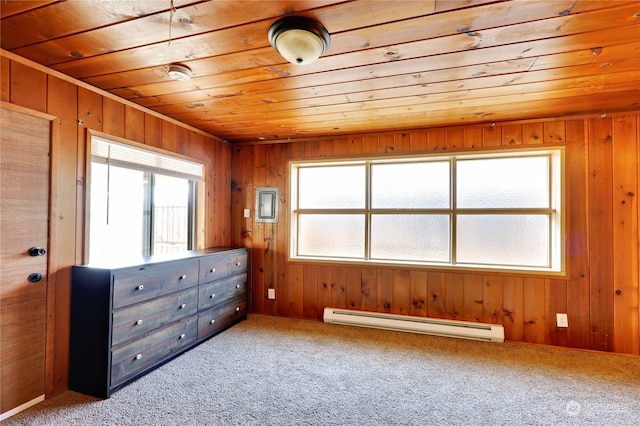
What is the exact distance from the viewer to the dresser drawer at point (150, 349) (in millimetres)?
2096

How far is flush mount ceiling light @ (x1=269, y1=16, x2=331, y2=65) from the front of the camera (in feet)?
4.77

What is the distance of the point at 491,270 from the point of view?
120 inches

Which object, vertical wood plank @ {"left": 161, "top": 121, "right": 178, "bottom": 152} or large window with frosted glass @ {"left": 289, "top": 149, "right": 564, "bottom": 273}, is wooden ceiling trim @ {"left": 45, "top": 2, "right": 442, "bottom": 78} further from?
large window with frosted glass @ {"left": 289, "top": 149, "right": 564, "bottom": 273}

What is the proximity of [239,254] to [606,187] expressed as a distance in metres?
3.68

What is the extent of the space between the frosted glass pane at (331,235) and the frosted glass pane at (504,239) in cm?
110

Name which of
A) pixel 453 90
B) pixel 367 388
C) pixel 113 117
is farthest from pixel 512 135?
pixel 113 117

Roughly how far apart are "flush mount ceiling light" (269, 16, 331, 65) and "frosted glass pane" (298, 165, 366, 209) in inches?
83.5

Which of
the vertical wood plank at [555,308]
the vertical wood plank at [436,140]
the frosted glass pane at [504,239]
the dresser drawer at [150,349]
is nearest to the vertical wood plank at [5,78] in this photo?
the dresser drawer at [150,349]

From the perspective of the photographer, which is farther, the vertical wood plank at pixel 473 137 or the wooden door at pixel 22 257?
the vertical wood plank at pixel 473 137

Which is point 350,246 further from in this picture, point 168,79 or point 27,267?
point 27,267

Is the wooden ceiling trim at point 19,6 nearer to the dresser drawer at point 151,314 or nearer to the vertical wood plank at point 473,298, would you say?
the dresser drawer at point 151,314

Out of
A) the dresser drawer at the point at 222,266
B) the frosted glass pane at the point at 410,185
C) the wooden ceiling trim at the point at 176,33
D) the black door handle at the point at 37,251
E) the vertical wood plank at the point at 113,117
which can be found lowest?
the dresser drawer at the point at 222,266

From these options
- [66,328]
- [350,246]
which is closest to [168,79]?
[66,328]

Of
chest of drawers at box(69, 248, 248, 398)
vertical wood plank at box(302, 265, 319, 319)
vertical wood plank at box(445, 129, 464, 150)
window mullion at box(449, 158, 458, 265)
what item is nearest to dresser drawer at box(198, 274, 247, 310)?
chest of drawers at box(69, 248, 248, 398)
